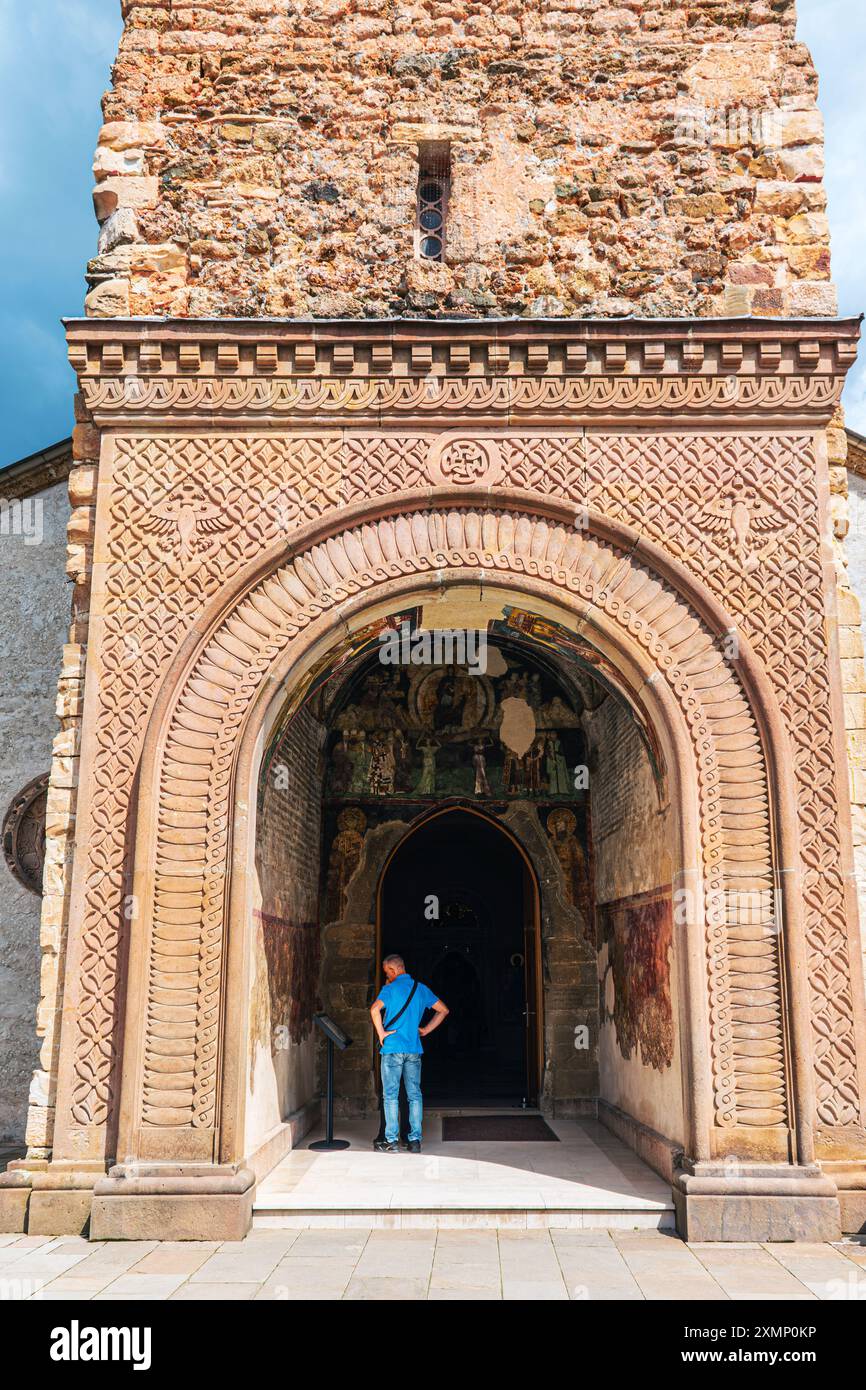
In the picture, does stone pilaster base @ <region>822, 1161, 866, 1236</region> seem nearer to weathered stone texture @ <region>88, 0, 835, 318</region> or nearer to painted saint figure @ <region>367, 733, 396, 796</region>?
painted saint figure @ <region>367, 733, 396, 796</region>

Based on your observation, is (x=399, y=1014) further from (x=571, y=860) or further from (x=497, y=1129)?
(x=571, y=860)

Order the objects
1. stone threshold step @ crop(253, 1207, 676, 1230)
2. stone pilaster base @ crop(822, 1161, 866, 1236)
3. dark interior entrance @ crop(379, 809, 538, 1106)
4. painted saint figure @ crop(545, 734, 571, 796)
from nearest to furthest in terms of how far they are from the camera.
Answer: stone pilaster base @ crop(822, 1161, 866, 1236)
stone threshold step @ crop(253, 1207, 676, 1230)
painted saint figure @ crop(545, 734, 571, 796)
dark interior entrance @ crop(379, 809, 538, 1106)

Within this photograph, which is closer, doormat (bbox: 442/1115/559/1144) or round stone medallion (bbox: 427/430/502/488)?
round stone medallion (bbox: 427/430/502/488)

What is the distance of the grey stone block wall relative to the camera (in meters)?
7.50

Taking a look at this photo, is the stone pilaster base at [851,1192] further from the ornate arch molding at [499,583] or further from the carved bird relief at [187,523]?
the carved bird relief at [187,523]

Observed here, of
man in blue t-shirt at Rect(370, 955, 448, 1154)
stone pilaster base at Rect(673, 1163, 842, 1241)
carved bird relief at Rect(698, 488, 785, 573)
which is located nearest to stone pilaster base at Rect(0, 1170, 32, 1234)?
man in blue t-shirt at Rect(370, 955, 448, 1154)

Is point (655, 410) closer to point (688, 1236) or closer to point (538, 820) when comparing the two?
point (538, 820)

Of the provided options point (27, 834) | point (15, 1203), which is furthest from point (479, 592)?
point (15, 1203)

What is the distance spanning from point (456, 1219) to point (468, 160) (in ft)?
20.6

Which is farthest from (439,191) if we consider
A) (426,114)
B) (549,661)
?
(549,661)

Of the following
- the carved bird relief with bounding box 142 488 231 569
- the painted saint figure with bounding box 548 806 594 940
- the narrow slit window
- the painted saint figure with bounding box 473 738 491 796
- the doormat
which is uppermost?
the narrow slit window

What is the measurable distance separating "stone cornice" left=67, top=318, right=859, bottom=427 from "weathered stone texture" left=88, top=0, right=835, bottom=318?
0.30 metres

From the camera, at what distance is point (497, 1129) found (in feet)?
Result: 25.8

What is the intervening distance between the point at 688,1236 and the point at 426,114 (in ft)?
22.1
